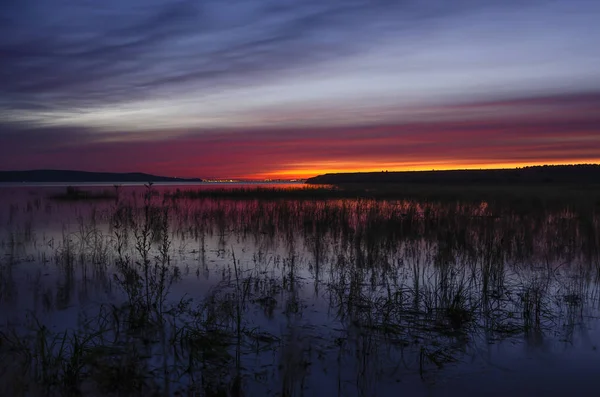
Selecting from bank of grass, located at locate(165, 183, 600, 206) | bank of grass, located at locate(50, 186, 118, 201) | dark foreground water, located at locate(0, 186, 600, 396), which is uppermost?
bank of grass, located at locate(165, 183, 600, 206)

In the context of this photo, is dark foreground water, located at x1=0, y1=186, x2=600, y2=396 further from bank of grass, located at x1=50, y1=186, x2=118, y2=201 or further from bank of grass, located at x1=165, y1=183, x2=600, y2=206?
bank of grass, located at x1=50, y1=186, x2=118, y2=201

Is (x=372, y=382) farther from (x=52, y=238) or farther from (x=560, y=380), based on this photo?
(x=52, y=238)

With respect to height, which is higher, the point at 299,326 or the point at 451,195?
the point at 451,195

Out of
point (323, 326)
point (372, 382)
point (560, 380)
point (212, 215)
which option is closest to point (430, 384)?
point (372, 382)

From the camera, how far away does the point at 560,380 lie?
4312 millimetres

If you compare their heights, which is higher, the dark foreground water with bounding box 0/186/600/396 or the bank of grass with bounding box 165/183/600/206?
the bank of grass with bounding box 165/183/600/206

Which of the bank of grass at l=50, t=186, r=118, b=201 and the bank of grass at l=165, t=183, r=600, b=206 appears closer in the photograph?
the bank of grass at l=165, t=183, r=600, b=206

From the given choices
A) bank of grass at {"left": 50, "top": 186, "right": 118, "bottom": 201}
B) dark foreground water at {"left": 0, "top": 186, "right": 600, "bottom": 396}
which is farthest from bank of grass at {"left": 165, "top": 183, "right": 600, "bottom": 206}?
dark foreground water at {"left": 0, "top": 186, "right": 600, "bottom": 396}

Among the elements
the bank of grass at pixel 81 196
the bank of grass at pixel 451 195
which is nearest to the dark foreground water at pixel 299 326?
the bank of grass at pixel 451 195

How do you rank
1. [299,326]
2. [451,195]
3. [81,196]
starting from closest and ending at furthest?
[299,326], [451,195], [81,196]

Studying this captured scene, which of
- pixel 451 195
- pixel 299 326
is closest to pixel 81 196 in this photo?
pixel 451 195

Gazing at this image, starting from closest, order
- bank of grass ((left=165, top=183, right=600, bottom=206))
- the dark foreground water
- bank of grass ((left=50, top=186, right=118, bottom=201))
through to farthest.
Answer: the dark foreground water → bank of grass ((left=165, top=183, right=600, bottom=206)) → bank of grass ((left=50, top=186, right=118, bottom=201))

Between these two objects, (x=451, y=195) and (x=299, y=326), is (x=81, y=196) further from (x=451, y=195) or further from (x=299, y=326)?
(x=299, y=326)

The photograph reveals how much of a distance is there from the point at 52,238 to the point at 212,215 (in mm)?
7768
